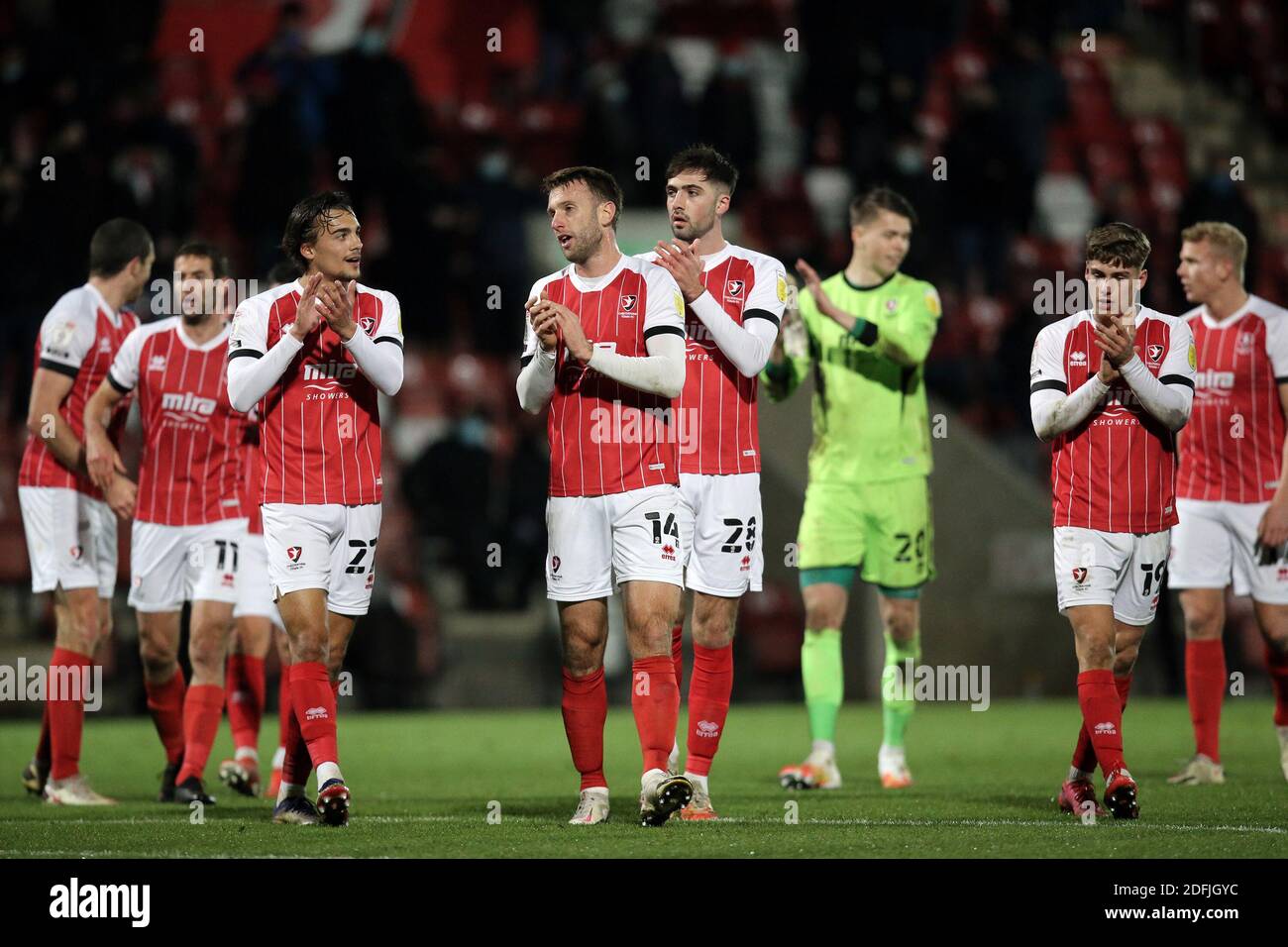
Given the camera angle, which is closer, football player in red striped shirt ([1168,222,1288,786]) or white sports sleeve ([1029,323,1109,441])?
white sports sleeve ([1029,323,1109,441])

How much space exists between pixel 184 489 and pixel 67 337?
900 mm

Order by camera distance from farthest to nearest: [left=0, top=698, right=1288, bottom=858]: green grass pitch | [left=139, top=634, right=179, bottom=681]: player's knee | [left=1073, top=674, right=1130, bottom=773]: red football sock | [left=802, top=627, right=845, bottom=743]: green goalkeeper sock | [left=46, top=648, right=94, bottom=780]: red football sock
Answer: [left=802, top=627, right=845, bottom=743]: green goalkeeper sock
[left=139, top=634, right=179, bottom=681]: player's knee
[left=46, top=648, right=94, bottom=780]: red football sock
[left=1073, top=674, right=1130, bottom=773]: red football sock
[left=0, top=698, right=1288, bottom=858]: green grass pitch

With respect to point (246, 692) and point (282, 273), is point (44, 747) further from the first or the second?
point (282, 273)

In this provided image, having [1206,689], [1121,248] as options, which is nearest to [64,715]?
[1121,248]

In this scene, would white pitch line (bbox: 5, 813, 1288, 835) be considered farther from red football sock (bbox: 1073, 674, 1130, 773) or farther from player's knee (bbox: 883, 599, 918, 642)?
player's knee (bbox: 883, 599, 918, 642)

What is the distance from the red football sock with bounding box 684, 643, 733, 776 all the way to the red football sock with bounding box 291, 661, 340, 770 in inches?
56.7

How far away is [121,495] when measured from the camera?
775 cm

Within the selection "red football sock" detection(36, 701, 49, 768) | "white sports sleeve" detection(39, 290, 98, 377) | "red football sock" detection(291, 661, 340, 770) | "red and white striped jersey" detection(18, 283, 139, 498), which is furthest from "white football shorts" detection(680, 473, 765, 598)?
"red football sock" detection(36, 701, 49, 768)

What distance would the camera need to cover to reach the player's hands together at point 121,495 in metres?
7.74

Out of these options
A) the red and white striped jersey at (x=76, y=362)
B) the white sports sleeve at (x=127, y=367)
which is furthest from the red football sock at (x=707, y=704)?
the red and white striped jersey at (x=76, y=362)

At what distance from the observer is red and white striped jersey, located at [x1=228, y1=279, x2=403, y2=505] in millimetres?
6547

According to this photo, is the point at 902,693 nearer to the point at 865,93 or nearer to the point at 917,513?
the point at 917,513

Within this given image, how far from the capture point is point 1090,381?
6.58 meters

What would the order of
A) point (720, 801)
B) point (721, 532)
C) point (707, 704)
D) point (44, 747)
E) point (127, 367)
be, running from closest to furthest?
point (707, 704) < point (721, 532) < point (720, 801) < point (127, 367) < point (44, 747)
